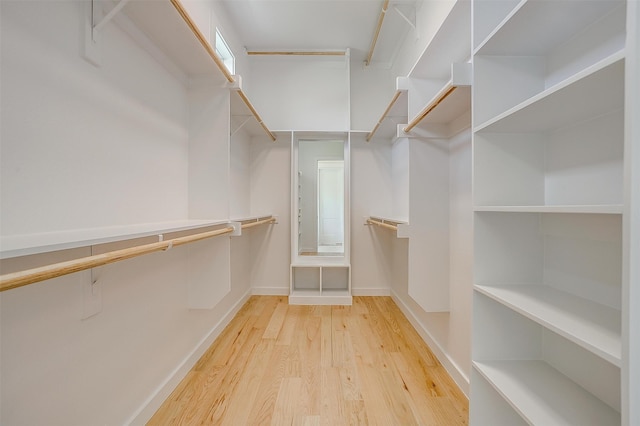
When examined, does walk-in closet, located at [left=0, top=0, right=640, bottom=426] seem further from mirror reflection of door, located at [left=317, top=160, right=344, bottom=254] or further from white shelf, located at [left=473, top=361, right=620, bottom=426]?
mirror reflection of door, located at [left=317, top=160, right=344, bottom=254]

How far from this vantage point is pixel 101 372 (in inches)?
39.1

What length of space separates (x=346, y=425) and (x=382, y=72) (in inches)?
132

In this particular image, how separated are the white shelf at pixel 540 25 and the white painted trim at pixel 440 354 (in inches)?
62.4

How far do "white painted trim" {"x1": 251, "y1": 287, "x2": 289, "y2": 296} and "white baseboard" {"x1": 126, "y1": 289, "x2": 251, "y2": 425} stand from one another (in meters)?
0.82

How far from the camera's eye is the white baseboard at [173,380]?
1220 millimetres

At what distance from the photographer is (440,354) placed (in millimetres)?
1787

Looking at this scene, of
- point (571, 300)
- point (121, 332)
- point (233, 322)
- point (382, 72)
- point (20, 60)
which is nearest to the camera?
point (20, 60)

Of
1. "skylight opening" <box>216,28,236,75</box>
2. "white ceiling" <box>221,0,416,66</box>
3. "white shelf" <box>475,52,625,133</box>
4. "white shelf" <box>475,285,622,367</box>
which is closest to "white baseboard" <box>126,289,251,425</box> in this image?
"white shelf" <box>475,285,622,367</box>

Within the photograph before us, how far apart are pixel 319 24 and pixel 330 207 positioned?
1.89 m

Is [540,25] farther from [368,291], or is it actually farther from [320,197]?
[368,291]

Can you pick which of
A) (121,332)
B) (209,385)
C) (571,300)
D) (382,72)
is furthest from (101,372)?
(382,72)

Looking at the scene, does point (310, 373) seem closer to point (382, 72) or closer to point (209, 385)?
point (209, 385)

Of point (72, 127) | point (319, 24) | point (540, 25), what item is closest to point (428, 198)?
point (540, 25)

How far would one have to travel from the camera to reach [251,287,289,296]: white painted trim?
3129 millimetres
